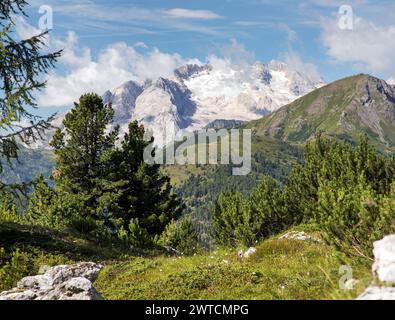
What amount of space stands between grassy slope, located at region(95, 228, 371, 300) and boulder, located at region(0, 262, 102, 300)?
90.1 inches

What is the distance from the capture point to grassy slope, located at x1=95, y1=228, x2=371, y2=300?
407 inches

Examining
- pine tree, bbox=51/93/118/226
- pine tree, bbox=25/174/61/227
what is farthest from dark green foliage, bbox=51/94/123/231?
pine tree, bbox=25/174/61/227

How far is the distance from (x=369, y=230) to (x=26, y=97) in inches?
563

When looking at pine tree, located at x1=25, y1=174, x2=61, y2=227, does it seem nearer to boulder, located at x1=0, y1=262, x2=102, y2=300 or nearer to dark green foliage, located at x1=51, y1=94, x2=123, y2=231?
dark green foliage, located at x1=51, y1=94, x2=123, y2=231

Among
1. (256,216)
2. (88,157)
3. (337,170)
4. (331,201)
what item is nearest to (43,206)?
(88,157)

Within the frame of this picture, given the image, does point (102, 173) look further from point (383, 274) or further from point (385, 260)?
point (383, 274)

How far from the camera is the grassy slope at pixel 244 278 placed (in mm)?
10344

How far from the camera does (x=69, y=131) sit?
4344cm

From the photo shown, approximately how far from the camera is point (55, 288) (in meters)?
9.69

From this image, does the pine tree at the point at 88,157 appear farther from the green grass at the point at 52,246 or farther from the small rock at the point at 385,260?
the small rock at the point at 385,260

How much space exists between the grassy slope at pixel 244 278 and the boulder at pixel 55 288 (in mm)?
2287
